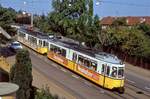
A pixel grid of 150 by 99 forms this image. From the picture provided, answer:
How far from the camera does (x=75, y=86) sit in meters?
34.1

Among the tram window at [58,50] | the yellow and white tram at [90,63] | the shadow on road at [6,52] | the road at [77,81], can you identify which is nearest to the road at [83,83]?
the road at [77,81]

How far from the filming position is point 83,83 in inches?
1388

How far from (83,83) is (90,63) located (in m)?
2.36

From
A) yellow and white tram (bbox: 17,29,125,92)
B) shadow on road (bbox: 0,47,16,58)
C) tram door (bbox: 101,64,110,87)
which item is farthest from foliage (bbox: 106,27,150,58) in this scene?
tram door (bbox: 101,64,110,87)

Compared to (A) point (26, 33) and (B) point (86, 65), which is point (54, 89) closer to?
(B) point (86, 65)

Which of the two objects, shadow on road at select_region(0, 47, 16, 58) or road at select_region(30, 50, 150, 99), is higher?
shadow on road at select_region(0, 47, 16, 58)

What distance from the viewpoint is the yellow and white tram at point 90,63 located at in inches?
1230

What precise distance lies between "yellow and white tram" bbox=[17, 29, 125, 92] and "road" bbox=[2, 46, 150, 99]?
0.60 metres

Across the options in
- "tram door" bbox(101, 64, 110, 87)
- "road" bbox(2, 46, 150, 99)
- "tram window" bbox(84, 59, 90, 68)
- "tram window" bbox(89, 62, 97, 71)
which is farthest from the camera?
"tram window" bbox(84, 59, 90, 68)

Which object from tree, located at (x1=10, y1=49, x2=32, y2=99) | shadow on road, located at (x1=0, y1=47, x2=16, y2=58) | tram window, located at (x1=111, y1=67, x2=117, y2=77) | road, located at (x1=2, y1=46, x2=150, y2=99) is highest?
tree, located at (x1=10, y1=49, x2=32, y2=99)

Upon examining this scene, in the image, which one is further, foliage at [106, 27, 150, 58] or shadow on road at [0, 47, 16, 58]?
shadow on road at [0, 47, 16, 58]

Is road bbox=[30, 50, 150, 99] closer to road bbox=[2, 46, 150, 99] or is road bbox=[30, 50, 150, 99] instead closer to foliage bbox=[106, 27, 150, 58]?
road bbox=[2, 46, 150, 99]

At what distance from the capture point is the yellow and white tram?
31.2m

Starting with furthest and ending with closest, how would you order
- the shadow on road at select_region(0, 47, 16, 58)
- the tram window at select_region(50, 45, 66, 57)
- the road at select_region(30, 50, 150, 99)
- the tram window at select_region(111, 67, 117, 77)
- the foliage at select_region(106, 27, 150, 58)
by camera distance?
the shadow on road at select_region(0, 47, 16, 58)
the foliage at select_region(106, 27, 150, 58)
the tram window at select_region(50, 45, 66, 57)
the road at select_region(30, 50, 150, 99)
the tram window at select_region(111, 67, 117, 77)
